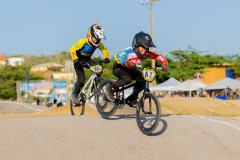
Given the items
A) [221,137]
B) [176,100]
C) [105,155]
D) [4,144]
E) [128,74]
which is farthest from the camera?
[176,100]

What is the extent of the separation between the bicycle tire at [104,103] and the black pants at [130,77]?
69 cm

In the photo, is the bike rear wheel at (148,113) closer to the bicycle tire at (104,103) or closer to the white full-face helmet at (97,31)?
the bicycle tire at (104,103)

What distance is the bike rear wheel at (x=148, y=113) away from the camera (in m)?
8.22

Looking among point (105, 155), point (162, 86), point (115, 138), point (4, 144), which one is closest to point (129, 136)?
point (115, 138)

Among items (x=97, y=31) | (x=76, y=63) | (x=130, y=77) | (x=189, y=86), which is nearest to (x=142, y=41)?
(x=130, y=77)

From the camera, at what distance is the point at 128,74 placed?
916 cm

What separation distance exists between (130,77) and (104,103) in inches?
53.0

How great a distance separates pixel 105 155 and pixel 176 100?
874 inches

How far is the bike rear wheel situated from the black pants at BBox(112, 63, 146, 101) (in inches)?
17.6

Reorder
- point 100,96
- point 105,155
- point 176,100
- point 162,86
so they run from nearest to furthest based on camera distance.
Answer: point 105,155, point 100,96, point 176,100, point 162,86

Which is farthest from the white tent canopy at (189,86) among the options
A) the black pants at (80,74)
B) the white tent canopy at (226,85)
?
the black pants at (80,74)

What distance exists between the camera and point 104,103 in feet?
33.7

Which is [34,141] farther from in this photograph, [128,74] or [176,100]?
[176,100]

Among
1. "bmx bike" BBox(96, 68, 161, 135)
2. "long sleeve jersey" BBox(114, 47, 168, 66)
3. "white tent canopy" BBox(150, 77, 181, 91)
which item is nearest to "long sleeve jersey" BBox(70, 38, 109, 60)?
"bmx bike" BBox(96, 68, 161, 135)
